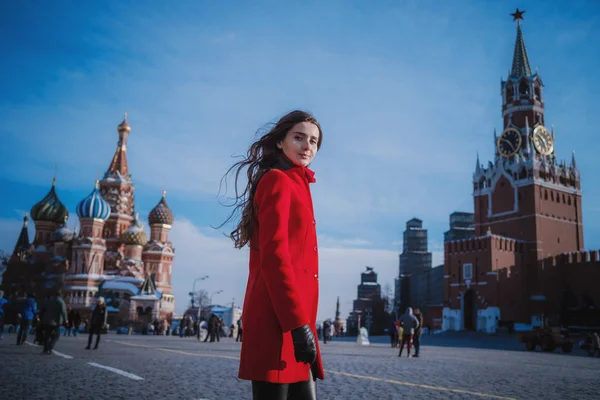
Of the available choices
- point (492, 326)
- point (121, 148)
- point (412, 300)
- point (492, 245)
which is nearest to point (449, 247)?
point (492, 245)

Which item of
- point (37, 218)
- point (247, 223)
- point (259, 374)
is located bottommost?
point (259, 374)

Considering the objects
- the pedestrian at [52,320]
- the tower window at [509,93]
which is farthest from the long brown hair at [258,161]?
the tower window at [509,93]

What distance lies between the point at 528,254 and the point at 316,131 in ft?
203

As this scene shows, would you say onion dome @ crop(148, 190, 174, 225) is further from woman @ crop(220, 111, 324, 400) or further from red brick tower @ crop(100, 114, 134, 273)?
woman @ crop(220, 111, 324, 400)

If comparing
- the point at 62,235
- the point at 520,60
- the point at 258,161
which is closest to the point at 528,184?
the point at 520,60

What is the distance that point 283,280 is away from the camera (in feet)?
8.17

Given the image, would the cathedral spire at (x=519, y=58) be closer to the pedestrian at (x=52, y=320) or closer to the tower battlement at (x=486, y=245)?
the tower battlement at (x=486, y=245)

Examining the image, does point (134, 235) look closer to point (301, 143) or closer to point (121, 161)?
point (121, 161)

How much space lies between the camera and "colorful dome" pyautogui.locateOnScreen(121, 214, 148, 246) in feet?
237

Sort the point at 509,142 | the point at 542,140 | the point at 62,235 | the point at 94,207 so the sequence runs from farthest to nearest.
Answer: the point at 62,235, the point at 94,207, the point at 509,142, the point at 542,140

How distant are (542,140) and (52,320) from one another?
64.9 meters

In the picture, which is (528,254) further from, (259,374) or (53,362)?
(259,374)

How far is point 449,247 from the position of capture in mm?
61656

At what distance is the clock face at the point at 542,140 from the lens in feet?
216
